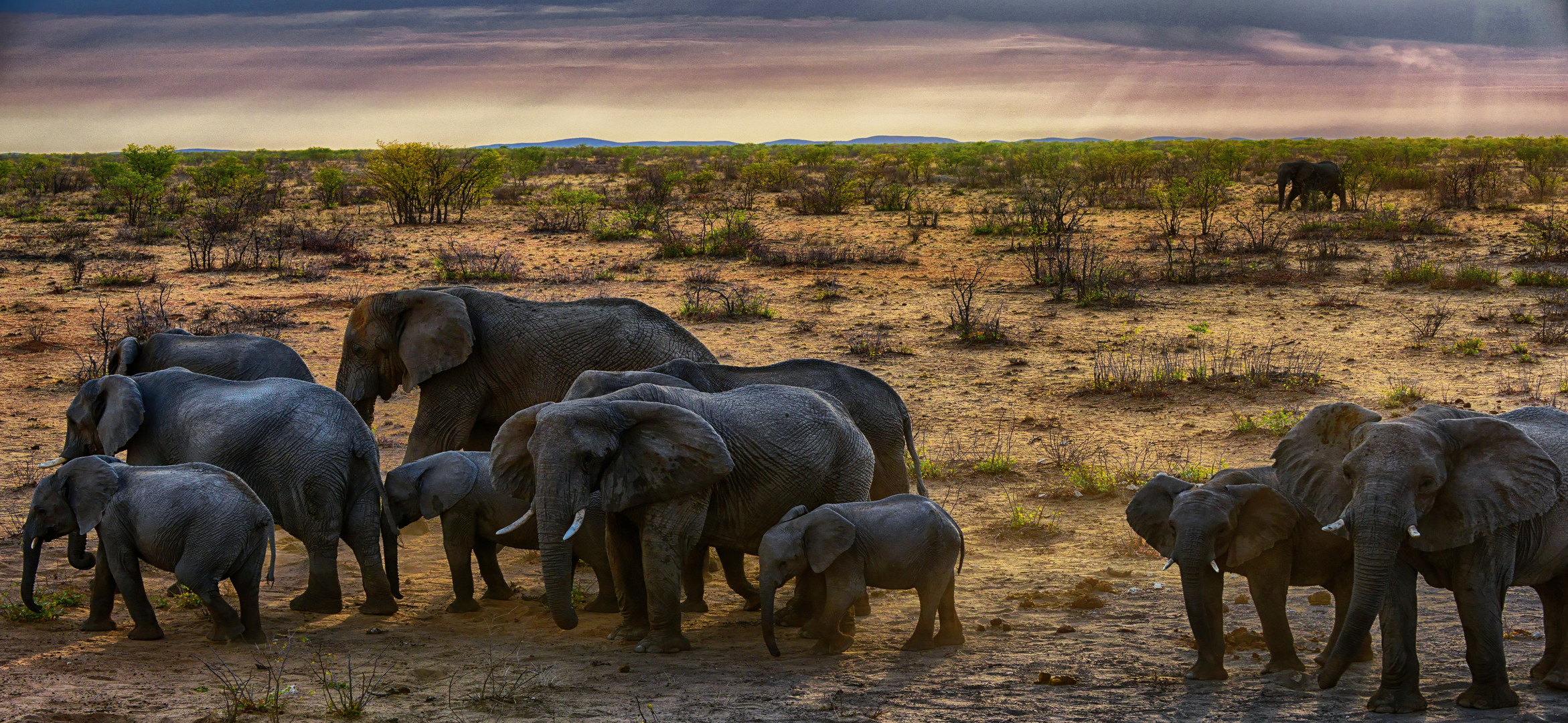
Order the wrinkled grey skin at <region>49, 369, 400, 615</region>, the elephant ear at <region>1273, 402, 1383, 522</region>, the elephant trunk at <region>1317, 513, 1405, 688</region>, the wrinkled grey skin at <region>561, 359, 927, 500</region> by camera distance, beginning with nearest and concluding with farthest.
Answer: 1. the elephant trunk at <region>1317, 513, 1405, 688</region>
2. the elephant ear at <region>1273, 402, 1383, 522</region>
3. the wrinkled grey skin at <region>49, 369, 400, 615</region>
4. the wrinkled grey skin at <region>561, 359, 927, 500</region>

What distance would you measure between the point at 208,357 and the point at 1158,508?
7.20m

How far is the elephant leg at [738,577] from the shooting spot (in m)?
7.76

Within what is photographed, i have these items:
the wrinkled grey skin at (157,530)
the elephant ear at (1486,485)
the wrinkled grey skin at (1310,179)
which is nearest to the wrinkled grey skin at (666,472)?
the wrinkled grey skin at (157,530)

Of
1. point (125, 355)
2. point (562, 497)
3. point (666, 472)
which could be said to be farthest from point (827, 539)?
point (125, 355)

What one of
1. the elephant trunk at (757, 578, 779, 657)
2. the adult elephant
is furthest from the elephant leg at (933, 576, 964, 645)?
the adult elephant

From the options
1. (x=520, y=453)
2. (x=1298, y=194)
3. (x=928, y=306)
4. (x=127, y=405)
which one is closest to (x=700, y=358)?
(x=520, y=453)

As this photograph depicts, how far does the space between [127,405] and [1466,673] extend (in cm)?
798

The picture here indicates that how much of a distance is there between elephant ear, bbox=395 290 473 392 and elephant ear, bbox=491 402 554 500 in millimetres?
2632

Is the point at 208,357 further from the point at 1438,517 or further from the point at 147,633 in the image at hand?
the point at 1438,517

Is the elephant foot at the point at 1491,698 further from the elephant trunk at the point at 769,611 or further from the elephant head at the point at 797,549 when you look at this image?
the elephant trunk at the point at 769,611

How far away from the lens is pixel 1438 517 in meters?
5.50

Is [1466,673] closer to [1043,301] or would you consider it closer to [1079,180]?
[1043,301]

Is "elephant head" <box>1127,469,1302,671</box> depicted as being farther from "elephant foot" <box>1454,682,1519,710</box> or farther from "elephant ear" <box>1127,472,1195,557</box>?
"elephant foot" <box>1454,682,1519,710</box>

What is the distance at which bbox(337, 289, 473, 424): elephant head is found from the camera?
928cm
